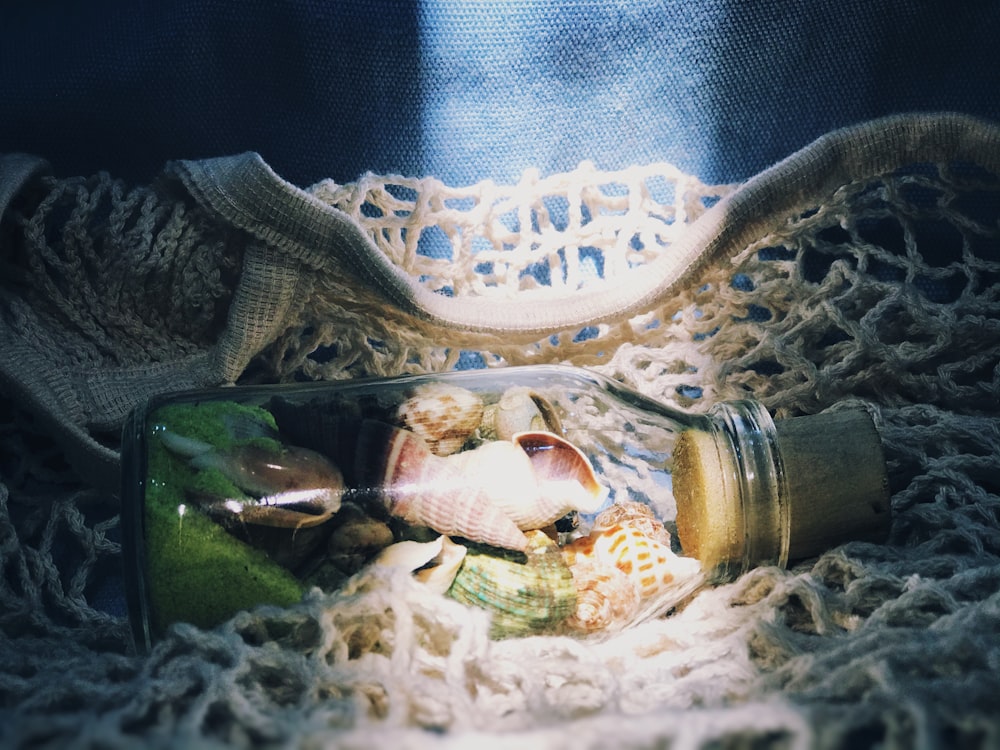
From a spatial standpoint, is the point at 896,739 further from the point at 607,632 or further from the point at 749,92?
the point at 749,92

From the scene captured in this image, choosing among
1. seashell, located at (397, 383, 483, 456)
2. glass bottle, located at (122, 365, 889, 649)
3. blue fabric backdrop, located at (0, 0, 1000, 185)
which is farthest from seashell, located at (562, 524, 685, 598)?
blue fabric backdrop, located at (0, 0, 1000, 185)

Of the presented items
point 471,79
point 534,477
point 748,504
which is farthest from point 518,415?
point 471,79

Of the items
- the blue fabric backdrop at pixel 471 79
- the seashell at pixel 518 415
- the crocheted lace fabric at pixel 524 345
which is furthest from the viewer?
the blue fabric backdrop at pixel 471 79

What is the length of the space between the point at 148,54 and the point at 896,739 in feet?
2.38

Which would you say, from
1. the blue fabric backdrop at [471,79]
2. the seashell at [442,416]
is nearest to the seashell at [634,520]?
the seashell at [442,416]

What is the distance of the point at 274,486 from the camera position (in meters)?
0.46

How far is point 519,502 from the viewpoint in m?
0.50

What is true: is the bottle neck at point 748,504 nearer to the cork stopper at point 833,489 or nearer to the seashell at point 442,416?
the cork stopper at point 833,489

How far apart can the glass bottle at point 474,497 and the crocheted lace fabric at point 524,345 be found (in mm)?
29

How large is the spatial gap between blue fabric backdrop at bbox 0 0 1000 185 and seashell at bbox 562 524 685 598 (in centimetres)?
37

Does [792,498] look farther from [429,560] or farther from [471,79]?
[471,79]

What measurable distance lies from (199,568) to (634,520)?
263 millimetres

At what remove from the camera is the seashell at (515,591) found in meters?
0.47

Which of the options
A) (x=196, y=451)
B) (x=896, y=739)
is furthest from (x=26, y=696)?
(x=896, y=739)
